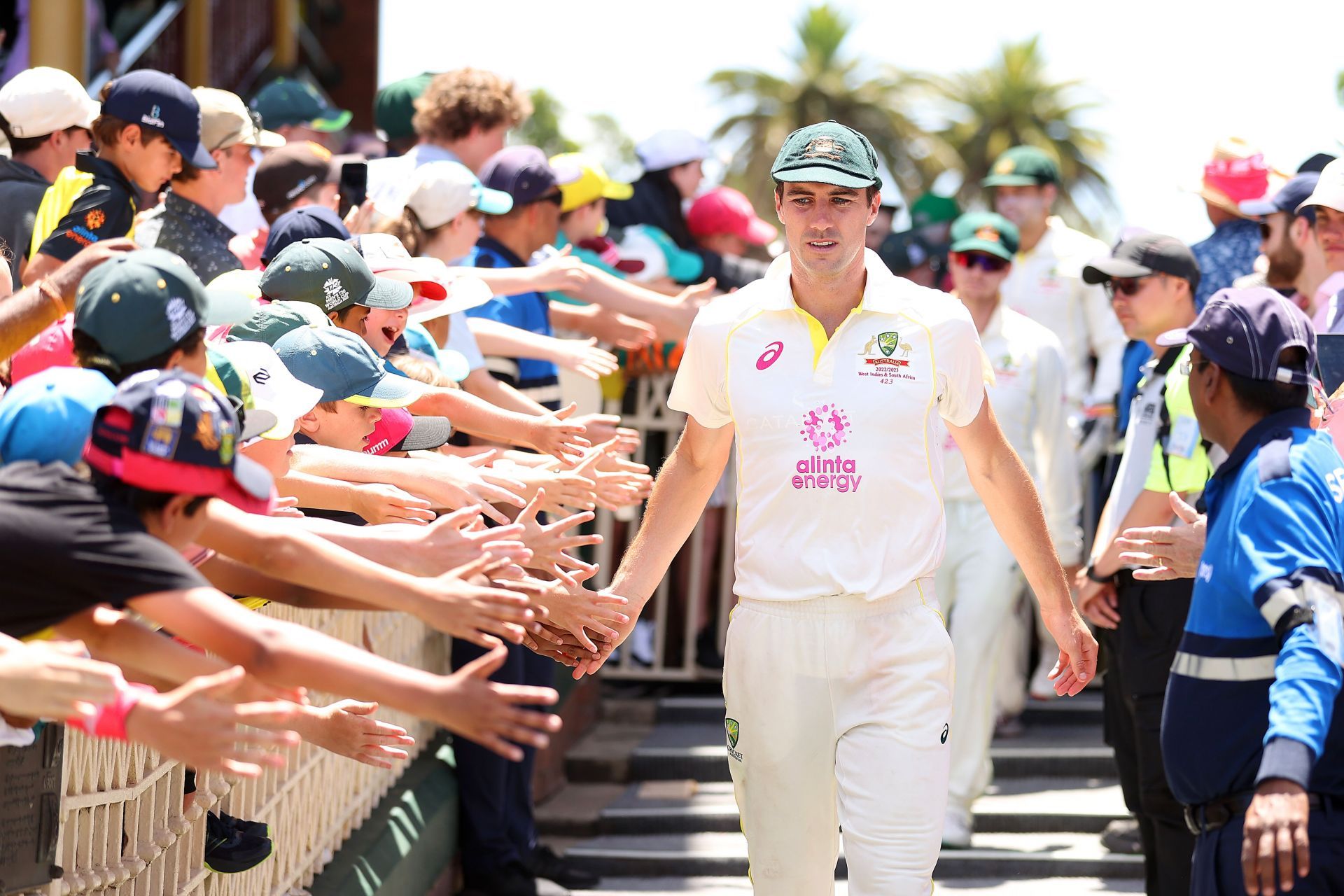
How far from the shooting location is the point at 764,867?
455 centimetres

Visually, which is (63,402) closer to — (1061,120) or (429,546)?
(429,546)

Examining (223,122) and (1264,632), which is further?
(223,122)

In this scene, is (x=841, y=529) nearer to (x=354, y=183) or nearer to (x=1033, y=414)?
(x=1033, y=414)

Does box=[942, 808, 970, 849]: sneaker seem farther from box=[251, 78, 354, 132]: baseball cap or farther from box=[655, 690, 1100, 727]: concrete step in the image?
box=[251, 78, 354, 132]: baseball cap

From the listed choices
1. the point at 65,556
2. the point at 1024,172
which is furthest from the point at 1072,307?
the point at 65,556

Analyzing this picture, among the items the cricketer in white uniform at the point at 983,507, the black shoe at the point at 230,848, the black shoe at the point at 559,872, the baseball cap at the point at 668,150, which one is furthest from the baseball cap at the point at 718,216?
the black shoe at the point at 230,848

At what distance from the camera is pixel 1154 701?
5945 mm

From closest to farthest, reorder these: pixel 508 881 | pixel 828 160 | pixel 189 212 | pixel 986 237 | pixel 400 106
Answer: pixel 828 160, pixel 189 212, pixel 508 881, pixel 986 237, pixel 400 106

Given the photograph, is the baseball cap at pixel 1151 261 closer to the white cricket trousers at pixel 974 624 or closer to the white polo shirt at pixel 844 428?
the white cricket trousers at pixel 974 624

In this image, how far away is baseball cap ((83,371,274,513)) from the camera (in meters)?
2.77

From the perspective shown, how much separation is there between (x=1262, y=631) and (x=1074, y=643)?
94cm

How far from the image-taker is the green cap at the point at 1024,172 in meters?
9.21

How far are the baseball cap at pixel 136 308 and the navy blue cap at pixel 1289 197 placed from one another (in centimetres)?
486

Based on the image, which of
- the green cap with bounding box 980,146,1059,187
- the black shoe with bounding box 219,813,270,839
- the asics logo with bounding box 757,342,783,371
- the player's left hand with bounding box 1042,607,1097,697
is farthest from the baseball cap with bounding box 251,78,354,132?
the player's left hand with bounding box 1042,607,1097,697
